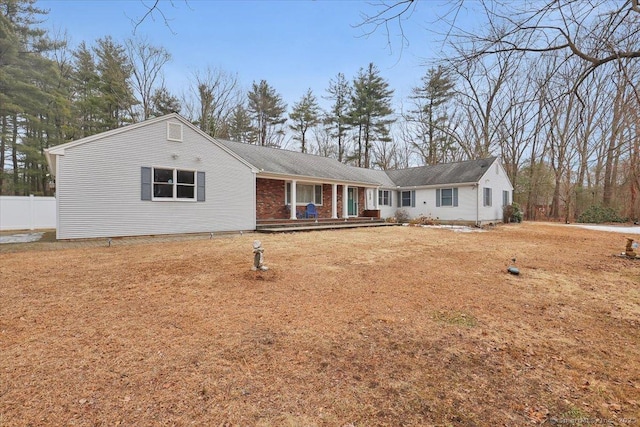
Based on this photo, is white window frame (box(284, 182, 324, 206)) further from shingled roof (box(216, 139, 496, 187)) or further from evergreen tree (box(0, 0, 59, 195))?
evergreen tree (box(0, 0, 59, 195))

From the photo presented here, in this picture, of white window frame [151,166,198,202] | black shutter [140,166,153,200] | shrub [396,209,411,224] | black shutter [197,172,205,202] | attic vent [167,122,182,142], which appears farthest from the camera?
shrub [396,209,411,224]

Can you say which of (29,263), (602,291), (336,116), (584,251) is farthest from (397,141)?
(29,263)

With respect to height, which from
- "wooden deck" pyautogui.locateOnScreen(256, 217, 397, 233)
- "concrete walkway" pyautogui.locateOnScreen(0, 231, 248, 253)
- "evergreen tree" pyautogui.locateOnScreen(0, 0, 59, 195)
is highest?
"evergreen tree" pyautogui.locateOnScreen(0, 0, 59, 195)

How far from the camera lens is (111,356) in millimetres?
2666

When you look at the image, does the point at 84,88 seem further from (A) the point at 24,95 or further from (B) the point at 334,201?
(B) the point at 334,201

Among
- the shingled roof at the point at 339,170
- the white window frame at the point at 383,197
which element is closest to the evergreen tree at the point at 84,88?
the shingled roof at the point at 339,170

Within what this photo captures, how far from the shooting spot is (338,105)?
29594mm

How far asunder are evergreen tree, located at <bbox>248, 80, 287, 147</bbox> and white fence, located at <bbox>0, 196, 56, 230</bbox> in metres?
15.9

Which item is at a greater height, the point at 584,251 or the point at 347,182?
the point at 347,182

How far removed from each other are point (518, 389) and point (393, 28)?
3769 mm

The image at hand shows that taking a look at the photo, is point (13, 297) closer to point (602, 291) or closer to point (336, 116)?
point (602, 291)

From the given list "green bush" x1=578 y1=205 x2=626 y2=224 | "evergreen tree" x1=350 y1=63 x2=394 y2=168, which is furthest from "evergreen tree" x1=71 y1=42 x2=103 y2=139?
"green bush" x1=578 y1=205 x2=626 y2=224

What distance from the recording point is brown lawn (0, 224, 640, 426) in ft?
6.70

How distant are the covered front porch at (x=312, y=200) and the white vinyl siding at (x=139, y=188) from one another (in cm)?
163
